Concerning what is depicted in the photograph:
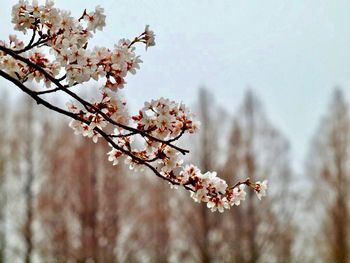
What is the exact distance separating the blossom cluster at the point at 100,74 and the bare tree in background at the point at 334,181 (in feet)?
Result: 46.2

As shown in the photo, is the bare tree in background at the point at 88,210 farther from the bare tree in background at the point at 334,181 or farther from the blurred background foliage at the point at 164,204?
the bare tree in background at the point at 334,181

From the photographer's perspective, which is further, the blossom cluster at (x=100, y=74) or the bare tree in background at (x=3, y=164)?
the bare tree in background at (x=3, y=164)

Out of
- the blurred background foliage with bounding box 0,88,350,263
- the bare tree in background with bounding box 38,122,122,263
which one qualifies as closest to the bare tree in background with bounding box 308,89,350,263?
the blurred background foliage with bounding box 0,88,350,263

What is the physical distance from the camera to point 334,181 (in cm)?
1628

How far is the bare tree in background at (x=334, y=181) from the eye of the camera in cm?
1591

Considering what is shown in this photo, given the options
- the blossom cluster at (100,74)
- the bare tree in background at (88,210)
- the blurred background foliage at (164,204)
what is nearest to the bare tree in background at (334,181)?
the blurred background foliage at (164,204)

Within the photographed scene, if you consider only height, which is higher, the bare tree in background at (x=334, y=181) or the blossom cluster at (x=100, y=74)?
the bare tree in background at (x=334, y=181)

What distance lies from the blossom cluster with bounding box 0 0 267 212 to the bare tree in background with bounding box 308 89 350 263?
14.1 m

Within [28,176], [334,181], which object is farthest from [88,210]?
[334,181]

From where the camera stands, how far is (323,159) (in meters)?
16.6

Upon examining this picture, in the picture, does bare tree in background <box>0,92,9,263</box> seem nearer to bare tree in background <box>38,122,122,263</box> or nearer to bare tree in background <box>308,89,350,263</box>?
bare tree in background <box>38,122,122,263</box>

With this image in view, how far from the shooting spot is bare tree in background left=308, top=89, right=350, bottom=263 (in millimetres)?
15914

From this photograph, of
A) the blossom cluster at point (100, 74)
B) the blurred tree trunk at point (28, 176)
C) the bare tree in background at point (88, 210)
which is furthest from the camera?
the blurred tree trunk at point (28, 176)

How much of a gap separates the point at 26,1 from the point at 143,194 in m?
12.9
